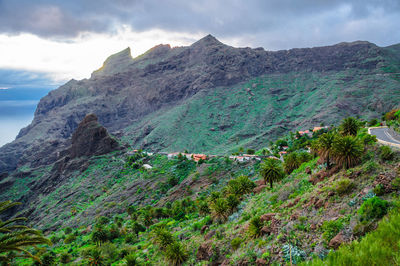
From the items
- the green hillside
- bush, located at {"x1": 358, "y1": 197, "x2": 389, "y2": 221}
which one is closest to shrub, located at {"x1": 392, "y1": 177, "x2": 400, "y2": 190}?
bush, located at {"x1": 358, "y1": 197, "x2": 389, "y2": 221}

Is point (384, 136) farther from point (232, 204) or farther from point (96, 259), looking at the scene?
point (96, 259)

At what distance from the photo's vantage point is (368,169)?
17.3 metres

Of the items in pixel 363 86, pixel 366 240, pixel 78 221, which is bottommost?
pixel 78 221

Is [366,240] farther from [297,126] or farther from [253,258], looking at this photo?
[297,126]

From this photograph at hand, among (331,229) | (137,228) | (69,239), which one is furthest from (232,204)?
(69,239)

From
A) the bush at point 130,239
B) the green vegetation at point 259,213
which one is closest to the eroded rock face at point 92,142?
the green vegetation at point 259,213

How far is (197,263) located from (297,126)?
372 ft

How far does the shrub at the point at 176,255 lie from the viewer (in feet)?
75.5

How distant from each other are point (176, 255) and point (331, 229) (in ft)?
51.0

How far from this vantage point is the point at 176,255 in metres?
23.2

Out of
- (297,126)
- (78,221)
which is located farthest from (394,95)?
(78,221)

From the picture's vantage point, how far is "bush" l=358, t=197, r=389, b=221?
12.1 metres

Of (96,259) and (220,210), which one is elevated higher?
(220,210)

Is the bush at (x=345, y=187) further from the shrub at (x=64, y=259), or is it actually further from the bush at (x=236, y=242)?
the shrub at (x=64, y=259)
